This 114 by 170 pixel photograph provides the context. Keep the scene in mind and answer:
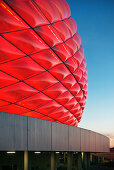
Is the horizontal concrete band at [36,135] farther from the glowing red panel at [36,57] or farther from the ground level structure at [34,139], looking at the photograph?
the glowing red panel at [36,57]

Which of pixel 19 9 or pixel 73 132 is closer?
pixel 19 9

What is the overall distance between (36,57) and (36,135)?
2944 mm

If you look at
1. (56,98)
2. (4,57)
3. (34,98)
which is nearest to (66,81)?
(56,98)

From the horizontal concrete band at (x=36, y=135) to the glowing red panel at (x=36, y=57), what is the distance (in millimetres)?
1721

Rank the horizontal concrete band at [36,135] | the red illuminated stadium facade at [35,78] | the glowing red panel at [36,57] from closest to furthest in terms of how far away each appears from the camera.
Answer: the horizontal concrete band at [36,135], the red illuminated stadium facade at [35,78], the glowing red panel at [36,57]

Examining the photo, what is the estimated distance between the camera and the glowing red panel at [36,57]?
5988 millimetres

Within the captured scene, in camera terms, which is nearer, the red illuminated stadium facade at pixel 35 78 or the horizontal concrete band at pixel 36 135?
the horizontal concrete band at pixel 36 135

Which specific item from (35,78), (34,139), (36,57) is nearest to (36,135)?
(34,139)

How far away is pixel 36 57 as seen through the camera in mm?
7148

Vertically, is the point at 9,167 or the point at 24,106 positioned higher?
the point at 24,106

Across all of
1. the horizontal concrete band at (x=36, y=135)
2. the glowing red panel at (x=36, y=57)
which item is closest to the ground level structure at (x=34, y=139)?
the horizontal concrete band at (x=36, y=135)

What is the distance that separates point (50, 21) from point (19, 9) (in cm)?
151

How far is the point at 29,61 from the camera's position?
7.08 metres

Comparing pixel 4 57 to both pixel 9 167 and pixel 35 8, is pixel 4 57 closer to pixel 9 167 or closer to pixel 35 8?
pixel 35 8
